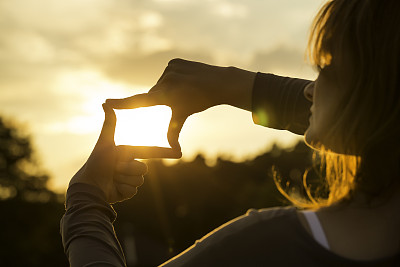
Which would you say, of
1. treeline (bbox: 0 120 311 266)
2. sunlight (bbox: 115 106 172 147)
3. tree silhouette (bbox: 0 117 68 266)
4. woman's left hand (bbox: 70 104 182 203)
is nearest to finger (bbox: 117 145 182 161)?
woman's left hand (bbox: 70 104 182 203)

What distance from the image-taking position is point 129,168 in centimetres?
239

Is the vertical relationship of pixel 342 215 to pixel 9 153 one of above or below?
below

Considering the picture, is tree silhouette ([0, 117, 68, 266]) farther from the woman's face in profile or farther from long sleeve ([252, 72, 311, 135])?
the woman's face in profile

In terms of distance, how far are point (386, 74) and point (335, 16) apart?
0.22m

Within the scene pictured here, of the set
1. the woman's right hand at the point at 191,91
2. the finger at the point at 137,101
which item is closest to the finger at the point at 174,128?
the woman's right hand at the point at 191,91

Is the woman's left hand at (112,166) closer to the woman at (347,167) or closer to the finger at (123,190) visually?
the finger at (123,190)

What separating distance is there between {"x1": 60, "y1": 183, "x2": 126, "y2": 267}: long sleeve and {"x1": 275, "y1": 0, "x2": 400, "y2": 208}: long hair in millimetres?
693

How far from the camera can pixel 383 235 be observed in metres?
1.63

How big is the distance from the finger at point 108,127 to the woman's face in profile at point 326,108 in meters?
0.88

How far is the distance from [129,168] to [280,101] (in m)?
0.82

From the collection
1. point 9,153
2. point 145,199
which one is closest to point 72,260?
point 9,153

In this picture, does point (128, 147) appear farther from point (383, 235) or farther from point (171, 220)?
point (171, 220)

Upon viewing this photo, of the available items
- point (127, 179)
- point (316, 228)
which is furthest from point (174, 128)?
point (316, 228)

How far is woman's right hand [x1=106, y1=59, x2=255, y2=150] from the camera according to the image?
2639 mm
